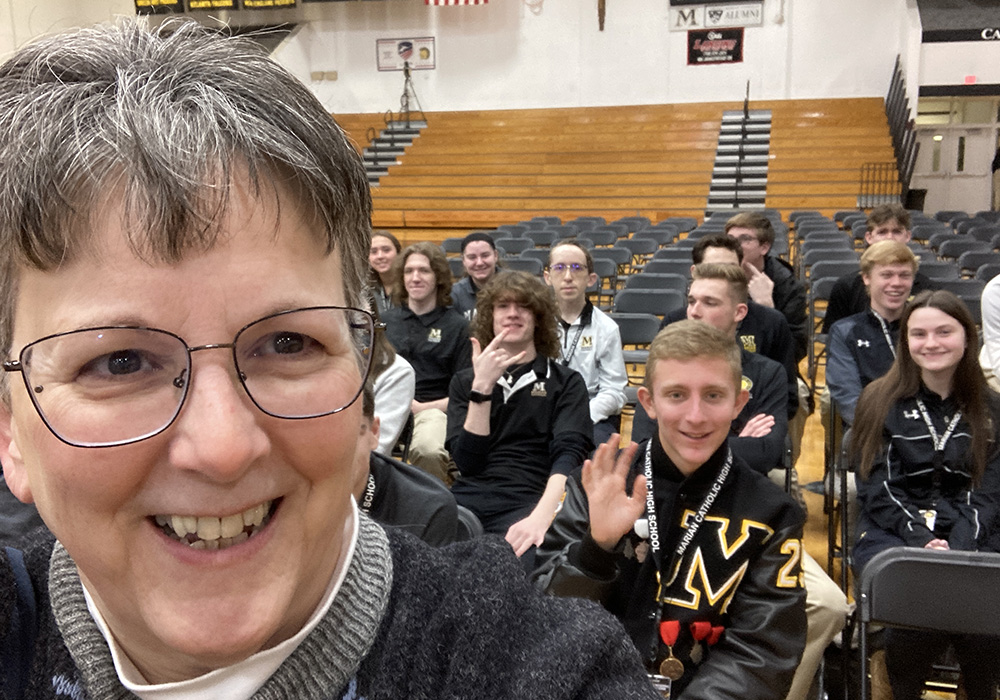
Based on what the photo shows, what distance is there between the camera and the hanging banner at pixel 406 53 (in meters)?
18.3

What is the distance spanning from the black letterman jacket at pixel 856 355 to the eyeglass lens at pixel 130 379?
3660mm

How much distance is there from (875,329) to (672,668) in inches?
110

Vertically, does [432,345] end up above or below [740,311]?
below

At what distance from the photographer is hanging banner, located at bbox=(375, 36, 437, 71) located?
1830 cm

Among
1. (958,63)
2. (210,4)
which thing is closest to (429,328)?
(958,63)

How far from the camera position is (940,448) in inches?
115

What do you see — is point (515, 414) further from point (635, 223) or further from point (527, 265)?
point (635, 223)

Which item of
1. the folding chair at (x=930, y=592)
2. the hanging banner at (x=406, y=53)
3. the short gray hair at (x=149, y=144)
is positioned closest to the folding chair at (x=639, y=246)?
the folding chair at (x=930, y=592)

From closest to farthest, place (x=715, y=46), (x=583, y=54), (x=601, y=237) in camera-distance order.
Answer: (x=601, y=237) < (x=715, y=46) < (x=583, y=54)

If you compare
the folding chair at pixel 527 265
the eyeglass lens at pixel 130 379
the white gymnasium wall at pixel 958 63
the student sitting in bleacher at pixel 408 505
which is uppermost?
the white gymnasium wall at pixel 958 63

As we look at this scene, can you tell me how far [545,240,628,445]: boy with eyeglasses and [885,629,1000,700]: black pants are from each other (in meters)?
1.75

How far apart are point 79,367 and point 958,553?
226cm

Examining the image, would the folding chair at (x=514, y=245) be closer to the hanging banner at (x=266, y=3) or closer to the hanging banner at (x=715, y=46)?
the hanging banner at (x=715, y=46)

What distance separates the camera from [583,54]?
58.3 ft
